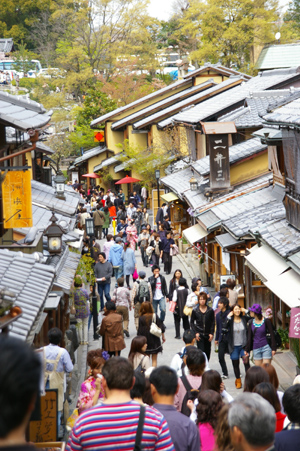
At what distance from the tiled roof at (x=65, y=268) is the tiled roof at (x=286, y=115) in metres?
5.29

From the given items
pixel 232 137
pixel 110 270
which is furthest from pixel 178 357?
pixel 232 137

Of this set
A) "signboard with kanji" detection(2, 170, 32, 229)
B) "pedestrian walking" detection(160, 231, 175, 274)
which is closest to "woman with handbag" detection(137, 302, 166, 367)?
"signboard with kanji" detection(2, 170, 32, 229)

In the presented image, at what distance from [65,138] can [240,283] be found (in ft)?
133

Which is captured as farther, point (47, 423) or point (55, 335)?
point (55, 335)

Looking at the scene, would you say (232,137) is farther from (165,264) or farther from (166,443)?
(166,443)

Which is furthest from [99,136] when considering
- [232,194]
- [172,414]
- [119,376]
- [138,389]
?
[119,376]

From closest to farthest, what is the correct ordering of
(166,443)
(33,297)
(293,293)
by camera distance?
(166,443), (33,297), (293,293)

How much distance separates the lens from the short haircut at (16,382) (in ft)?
7.52

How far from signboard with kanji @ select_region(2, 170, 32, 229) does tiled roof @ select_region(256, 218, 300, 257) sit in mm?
4968

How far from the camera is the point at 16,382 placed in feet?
7.55

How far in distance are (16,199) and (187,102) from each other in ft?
90.9

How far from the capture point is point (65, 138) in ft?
185

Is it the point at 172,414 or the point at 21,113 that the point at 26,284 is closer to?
the point at 172,414

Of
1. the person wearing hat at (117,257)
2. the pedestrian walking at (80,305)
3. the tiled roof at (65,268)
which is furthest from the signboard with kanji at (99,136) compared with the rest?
the pedestrian walking at (80,305)
